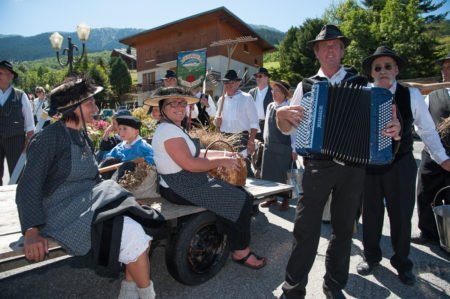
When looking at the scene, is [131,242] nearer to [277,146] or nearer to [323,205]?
[323,205]

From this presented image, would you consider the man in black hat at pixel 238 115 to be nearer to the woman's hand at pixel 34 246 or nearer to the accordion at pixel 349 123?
the accordion at pixel 349 123

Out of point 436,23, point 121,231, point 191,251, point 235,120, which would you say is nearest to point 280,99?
point 235,120

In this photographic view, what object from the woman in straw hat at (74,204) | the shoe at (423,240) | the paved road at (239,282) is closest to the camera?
the woman in straw hat at (74,204)

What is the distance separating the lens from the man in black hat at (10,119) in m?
4.14

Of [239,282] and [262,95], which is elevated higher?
[262,95]

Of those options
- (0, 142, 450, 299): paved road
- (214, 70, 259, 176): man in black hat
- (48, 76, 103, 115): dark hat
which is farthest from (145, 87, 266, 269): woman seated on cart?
(214, 70, 259, 176): man in black hat

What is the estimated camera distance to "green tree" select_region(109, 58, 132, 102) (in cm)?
4375

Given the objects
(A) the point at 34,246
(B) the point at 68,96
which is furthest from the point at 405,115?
(A) the point at 34,246

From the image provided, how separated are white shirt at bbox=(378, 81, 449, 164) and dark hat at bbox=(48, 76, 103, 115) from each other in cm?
284

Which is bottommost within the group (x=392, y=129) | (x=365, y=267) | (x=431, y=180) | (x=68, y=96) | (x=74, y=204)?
(x=365, y=267)

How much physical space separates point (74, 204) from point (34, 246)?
0.35m

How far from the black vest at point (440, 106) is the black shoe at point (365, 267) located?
1.71 metres

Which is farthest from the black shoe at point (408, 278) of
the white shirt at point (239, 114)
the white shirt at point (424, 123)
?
the white shirt at point (239, 114)

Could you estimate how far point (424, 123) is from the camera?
2709 millimetres
